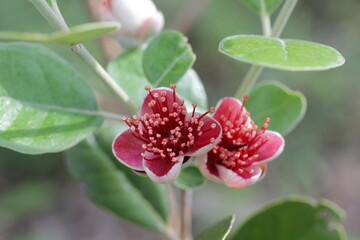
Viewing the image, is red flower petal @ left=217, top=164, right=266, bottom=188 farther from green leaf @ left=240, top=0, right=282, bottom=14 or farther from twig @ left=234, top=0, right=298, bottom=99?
green leaf @ left=240, top=0, right=282, bottom=14

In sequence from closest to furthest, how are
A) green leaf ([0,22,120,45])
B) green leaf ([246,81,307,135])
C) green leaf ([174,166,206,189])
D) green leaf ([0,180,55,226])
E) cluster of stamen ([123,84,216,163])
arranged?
green leaf ([0,22,120,45]) < cluster of stamen ([123,84,216,163]) < green leaf ([174,166,206,189]) < green leaf ([246,81,307,135]) < green leaf ([0,180,55,226])

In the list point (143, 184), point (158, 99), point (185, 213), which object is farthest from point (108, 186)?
point (158, 99)

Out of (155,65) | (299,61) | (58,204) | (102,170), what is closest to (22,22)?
(58,204)

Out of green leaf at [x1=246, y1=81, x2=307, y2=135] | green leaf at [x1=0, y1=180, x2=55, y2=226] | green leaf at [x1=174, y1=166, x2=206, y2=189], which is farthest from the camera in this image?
green leaf at [x1=0, y1=180, x2=55, y2=226]

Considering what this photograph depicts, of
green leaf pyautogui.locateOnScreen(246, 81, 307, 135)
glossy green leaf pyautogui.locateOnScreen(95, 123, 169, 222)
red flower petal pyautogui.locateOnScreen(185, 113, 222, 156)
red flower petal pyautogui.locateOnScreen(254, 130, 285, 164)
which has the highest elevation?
red flower petal pyautogui.locateOnScreen(185, 113, 222, 156)

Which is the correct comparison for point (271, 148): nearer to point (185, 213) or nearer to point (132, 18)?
point (185, 213)

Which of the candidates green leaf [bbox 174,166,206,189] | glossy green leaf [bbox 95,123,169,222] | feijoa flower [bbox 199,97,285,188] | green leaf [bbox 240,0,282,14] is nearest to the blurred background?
glossy green leaf [bbox 95,123,169,222]

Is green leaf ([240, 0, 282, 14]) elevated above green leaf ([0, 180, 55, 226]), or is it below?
above

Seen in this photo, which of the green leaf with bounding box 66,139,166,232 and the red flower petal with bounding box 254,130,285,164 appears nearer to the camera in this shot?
the red flower petal with bounding box 254,130,285,164
